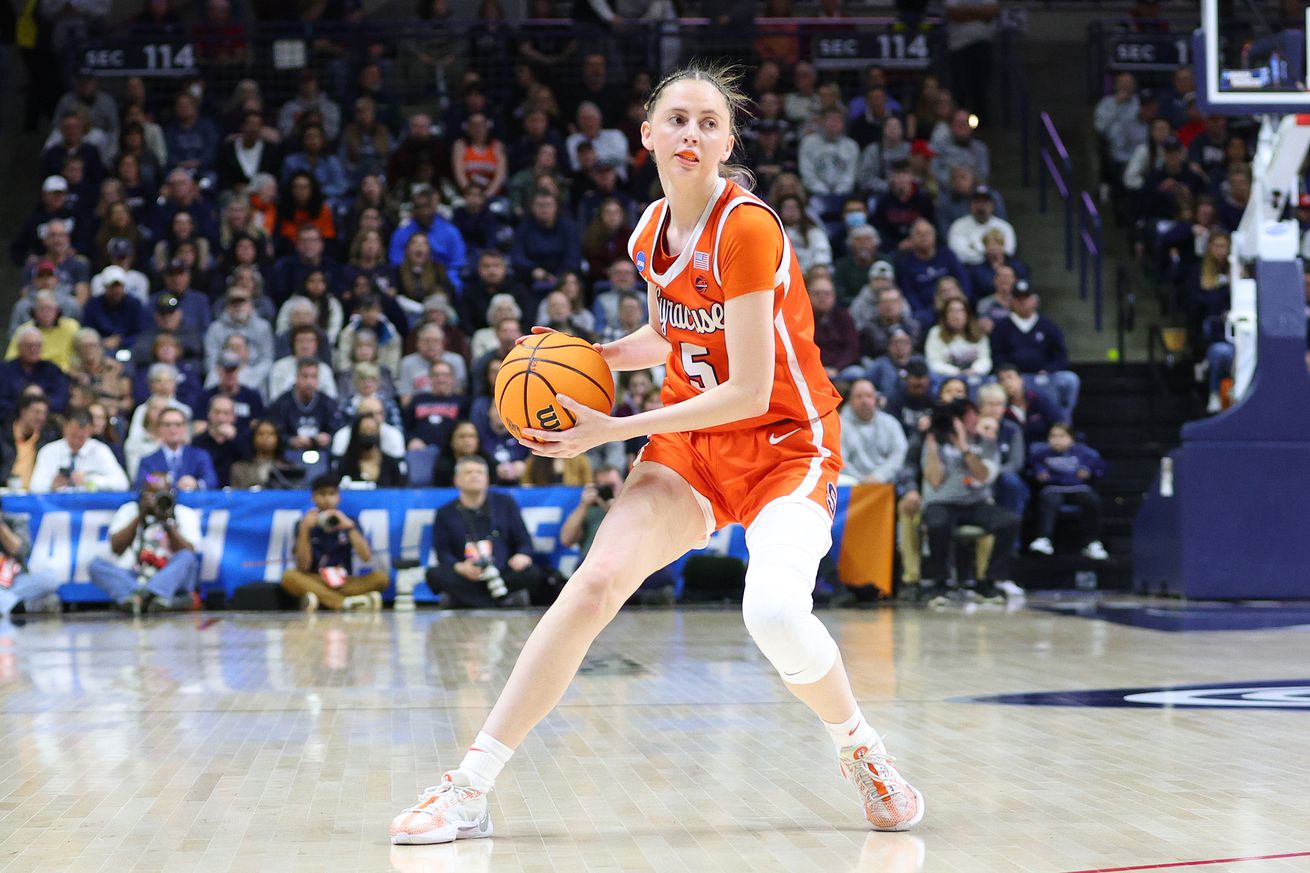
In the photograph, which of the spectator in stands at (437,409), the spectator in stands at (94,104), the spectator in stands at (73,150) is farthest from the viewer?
the spectator in stands at (94,104)

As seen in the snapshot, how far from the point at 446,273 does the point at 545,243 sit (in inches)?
39.9

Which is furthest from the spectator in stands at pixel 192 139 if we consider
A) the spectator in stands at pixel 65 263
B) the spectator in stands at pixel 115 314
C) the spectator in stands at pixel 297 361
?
the spectator in stands at pixel 297 361

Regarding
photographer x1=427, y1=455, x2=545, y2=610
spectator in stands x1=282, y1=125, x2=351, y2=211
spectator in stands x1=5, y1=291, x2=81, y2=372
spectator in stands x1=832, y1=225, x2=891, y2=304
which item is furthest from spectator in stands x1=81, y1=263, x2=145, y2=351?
spectator in stands x1=832, y1=225, x2=891, y2=304

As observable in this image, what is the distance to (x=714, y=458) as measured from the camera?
13.6 ft

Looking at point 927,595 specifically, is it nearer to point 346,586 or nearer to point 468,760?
point 346,586

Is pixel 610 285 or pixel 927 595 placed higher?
pixel 610 285

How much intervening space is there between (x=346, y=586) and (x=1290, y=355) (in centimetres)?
697

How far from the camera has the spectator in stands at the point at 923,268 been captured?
14.5m

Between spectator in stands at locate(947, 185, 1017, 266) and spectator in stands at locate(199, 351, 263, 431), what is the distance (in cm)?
678

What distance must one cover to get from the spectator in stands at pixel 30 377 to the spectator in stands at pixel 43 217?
7.48ft

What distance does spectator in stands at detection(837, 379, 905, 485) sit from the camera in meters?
12.3

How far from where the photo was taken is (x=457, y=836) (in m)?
3.82

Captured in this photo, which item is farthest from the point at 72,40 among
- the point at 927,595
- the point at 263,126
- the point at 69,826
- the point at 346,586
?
the point at 69,826

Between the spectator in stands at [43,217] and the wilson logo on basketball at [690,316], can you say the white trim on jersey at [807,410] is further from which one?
the spectator in stands at [43,217]
